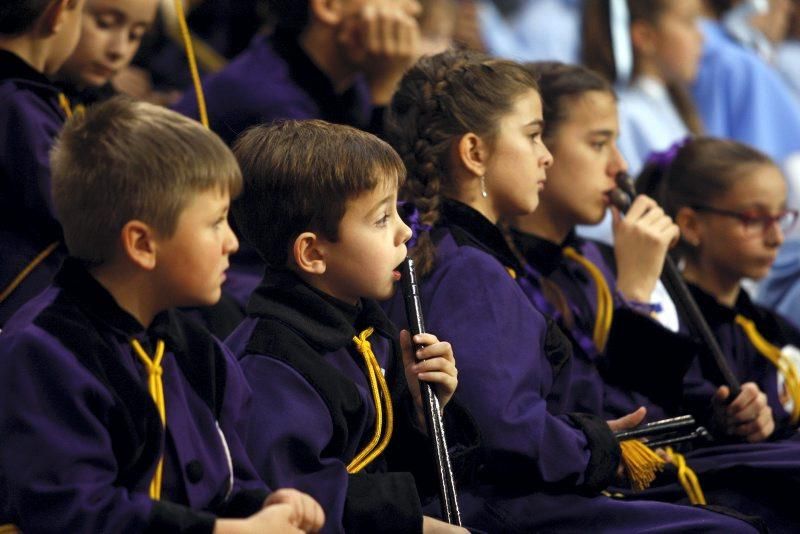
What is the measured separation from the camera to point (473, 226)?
8.49ft

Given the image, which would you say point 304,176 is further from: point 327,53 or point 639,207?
point 327,53

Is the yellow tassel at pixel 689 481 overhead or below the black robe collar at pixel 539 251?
below

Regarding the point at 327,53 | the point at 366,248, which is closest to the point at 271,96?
the point at 327,53

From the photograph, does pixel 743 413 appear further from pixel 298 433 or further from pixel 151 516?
pixel 151 516

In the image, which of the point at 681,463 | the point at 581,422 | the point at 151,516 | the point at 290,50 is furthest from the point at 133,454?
the point at 290,50

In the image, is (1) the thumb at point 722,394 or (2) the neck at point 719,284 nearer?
(1) the thumb at point 722,394

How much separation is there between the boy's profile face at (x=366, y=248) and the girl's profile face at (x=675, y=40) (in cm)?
303

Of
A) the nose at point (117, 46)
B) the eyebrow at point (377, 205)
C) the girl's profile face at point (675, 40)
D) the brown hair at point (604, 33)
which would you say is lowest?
the girl's profile face at point (675, 40)

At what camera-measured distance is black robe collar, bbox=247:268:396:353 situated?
84.4 inches

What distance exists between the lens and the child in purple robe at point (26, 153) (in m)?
2.45

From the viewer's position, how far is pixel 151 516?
178cm

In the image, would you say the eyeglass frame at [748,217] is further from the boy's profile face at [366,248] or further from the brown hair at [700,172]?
the boy's profile face at [366,248]

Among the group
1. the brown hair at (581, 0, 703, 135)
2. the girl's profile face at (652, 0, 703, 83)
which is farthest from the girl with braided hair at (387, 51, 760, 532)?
the girl's profile face at (652, 0, 703, 83)

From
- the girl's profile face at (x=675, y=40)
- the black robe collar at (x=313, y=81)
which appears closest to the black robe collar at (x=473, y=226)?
the black robe collar at (x=313, y=81)
